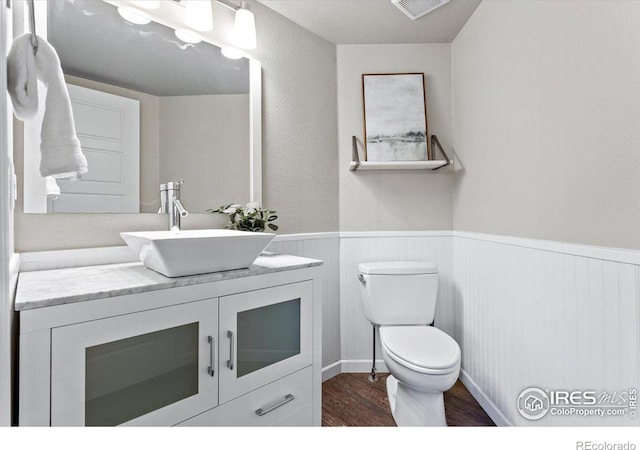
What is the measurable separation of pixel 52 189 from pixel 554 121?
1854mm

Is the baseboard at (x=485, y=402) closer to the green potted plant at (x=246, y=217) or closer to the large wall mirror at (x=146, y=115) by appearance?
the green potted plant at (x=246, y=217)

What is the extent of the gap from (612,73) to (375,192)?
53.5 inches

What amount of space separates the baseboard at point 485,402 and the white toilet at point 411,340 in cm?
30

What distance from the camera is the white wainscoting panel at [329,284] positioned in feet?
6.84

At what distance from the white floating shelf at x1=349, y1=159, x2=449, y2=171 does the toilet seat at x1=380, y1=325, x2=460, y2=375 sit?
3.18 feet

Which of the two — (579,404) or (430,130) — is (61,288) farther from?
(430,130)

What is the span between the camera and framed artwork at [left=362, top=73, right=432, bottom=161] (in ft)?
7.16

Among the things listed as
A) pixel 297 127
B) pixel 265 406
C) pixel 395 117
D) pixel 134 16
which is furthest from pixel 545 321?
pixel 134 16

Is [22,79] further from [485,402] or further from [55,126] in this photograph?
[485,402]

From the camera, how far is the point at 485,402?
1.78m

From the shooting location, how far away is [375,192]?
225 cm

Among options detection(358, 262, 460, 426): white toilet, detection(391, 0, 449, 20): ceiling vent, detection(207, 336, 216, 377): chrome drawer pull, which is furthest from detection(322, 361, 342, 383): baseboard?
detection(391, 0, 449, 20): ceiling vent

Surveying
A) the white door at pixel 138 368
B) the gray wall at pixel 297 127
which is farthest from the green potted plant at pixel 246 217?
the white door at pixel 138 368

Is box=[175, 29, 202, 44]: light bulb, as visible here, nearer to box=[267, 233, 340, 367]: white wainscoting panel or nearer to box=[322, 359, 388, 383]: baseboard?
box=[267, 233, 340, 367]: white wainscoting panel
